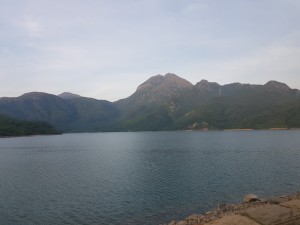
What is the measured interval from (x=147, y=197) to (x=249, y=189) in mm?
20733

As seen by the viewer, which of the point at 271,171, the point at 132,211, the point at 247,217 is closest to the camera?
the point at 247,217

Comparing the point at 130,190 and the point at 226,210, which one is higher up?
the point at 226,210

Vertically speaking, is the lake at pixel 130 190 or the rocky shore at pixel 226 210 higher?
the rocky shore at pixel 226 210

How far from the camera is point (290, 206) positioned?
27422 mm

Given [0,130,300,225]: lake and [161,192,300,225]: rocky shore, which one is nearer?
[161,192,300,225]: rocky shore

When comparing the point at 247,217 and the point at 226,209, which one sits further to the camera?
the point at 226,209

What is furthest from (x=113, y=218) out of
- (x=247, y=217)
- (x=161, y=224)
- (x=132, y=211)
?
(x=247, y=217)

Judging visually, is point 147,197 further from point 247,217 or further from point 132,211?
point 247,217

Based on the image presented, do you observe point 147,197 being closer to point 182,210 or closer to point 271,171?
point 182,210

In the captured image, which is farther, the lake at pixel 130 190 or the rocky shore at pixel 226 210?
the lake at pixel 130 190

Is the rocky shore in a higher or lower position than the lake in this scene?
higher

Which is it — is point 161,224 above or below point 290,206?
below

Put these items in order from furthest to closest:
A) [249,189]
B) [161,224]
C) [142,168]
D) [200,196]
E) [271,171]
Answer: [142,168] < [271,171] < [249,189] < [200,196] < [161,224]

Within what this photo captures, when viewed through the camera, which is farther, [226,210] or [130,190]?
[130,190]
